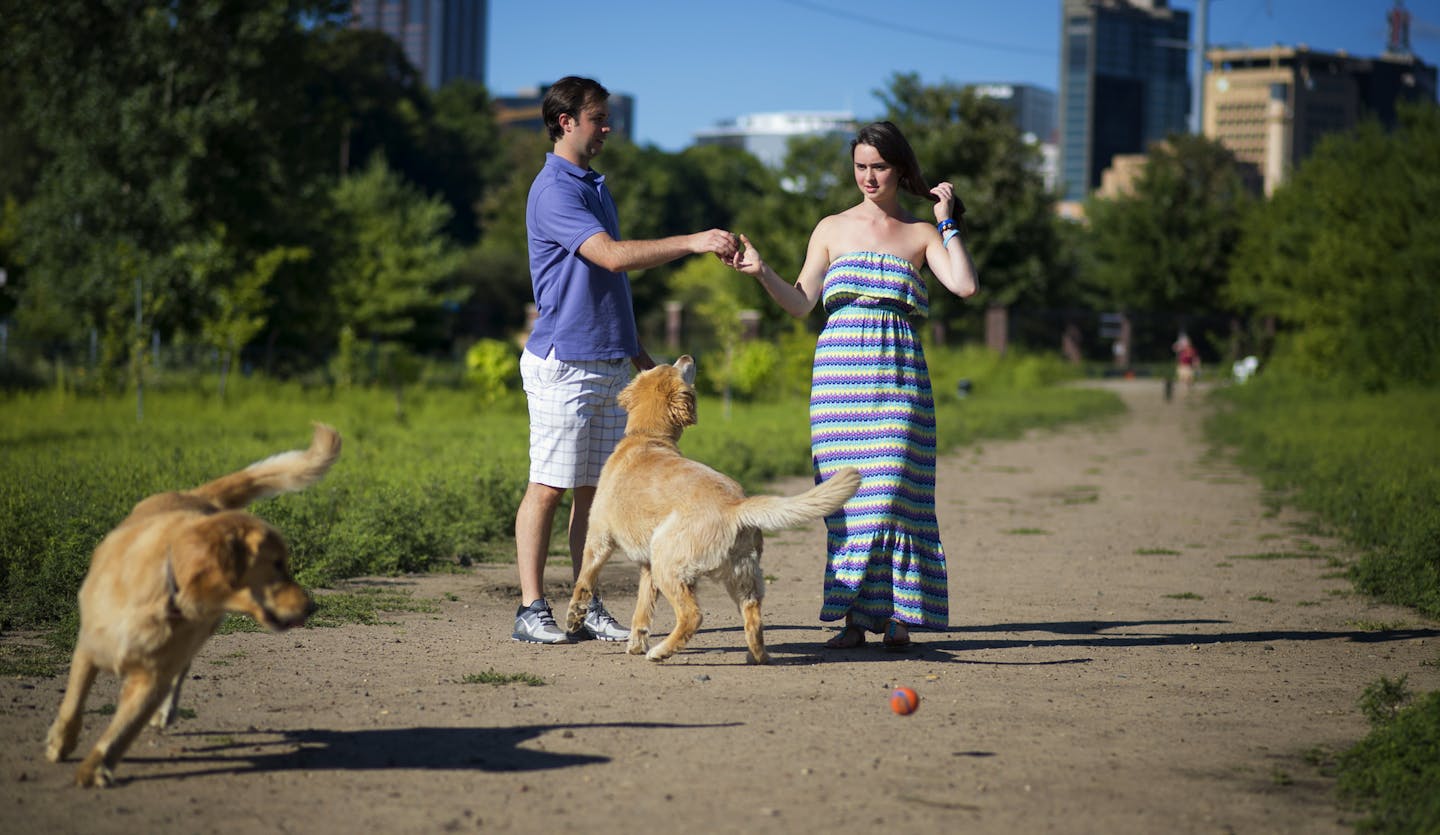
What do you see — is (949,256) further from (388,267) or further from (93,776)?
(388,267)

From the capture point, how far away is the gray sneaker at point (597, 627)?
656 cm

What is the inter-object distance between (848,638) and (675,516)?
1247 millimetres

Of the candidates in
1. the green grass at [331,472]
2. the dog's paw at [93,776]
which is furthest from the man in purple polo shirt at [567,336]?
the dog's paw at [93,776]

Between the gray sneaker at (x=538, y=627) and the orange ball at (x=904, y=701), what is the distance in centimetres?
191

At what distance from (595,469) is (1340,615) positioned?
439cm

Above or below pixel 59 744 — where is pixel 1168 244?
above

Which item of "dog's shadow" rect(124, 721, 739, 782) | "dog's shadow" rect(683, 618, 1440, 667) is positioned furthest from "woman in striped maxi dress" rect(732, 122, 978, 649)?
"dog's shadow" rect(124, 721, 739, 782)

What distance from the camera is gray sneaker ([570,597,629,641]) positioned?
6.56 metres

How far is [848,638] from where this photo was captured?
21.3 feet

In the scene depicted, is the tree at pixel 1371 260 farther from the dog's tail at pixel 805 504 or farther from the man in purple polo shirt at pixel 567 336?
the dog's tail at pixel 805 504

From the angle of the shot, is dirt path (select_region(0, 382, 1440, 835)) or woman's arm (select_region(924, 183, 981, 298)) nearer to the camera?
dirt path (select_region(0, 382, 1440, 835))

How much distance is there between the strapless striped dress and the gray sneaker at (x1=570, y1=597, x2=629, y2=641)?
1000 millimetres

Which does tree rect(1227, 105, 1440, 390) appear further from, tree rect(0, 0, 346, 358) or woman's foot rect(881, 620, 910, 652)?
tree rect(0, 0, 346, 358)

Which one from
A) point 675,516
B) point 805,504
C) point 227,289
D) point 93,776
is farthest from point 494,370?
point 93,776
